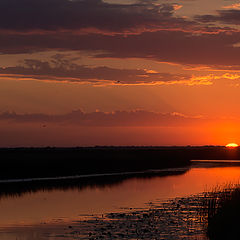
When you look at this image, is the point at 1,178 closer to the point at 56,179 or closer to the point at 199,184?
the point at 56,179

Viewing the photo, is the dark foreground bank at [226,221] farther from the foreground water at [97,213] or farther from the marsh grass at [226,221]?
the foreground water at [97,213]

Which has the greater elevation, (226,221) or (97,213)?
(226,221)

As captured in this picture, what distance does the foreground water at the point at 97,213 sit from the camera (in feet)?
94.1

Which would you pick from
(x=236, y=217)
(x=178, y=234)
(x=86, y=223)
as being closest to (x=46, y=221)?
(x=86, y=223)

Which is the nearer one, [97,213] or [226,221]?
[226,221]

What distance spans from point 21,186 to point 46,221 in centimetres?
2389

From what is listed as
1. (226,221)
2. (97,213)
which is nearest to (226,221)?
(226,221)

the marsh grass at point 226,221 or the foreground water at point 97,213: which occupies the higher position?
the marsh grass at point 226,221

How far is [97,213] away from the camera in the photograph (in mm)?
36469

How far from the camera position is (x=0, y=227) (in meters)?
31.2

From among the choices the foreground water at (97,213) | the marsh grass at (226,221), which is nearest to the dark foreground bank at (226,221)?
the marsh grass at (226,221)

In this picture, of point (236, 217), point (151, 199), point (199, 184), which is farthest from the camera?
point (199, 184)

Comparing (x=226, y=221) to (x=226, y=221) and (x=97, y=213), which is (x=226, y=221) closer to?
(x=226, y=221)

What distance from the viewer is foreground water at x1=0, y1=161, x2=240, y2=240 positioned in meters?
28.7
